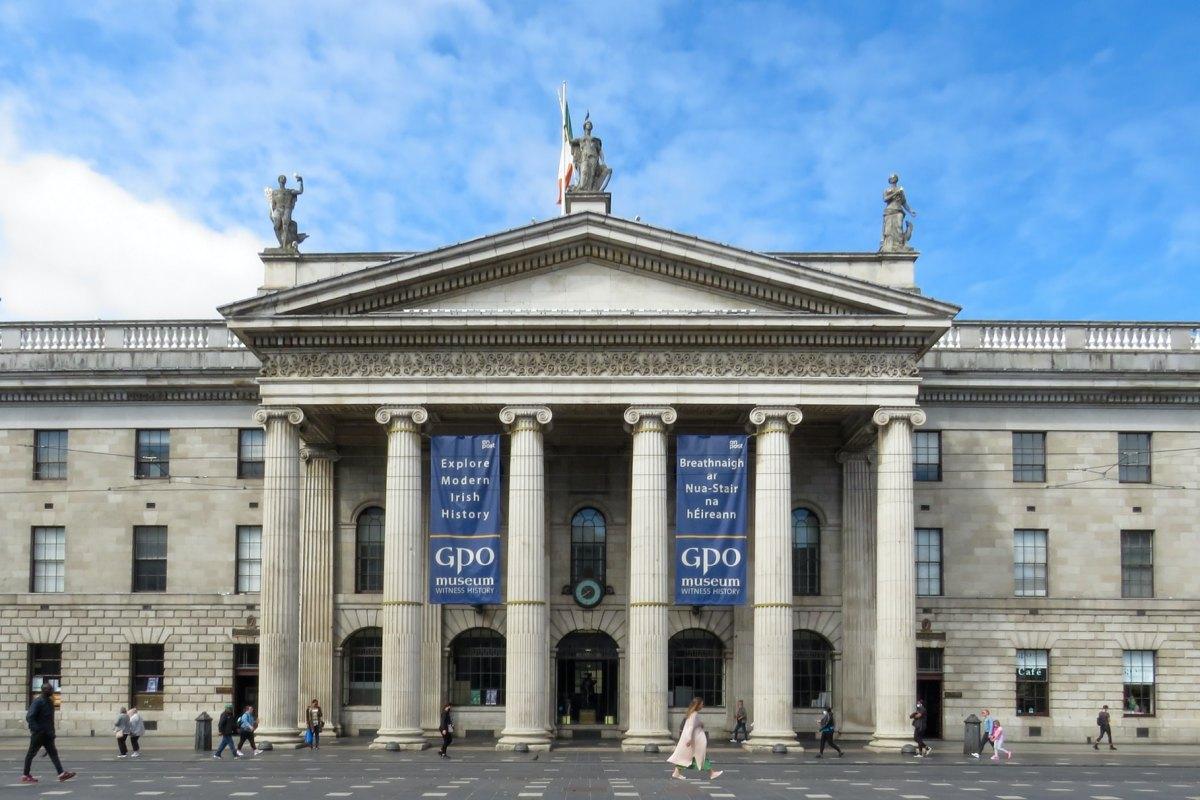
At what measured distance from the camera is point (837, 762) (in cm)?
3894

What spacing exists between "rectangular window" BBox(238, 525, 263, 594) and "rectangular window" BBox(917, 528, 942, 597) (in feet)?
76.5

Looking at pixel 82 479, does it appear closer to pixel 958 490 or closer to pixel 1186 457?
pixel 958 490

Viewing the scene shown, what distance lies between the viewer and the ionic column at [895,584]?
137 ft

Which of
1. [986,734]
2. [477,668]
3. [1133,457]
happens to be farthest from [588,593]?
[1133,457]

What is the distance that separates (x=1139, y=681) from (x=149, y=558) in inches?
1384

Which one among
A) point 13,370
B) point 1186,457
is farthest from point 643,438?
point 13,370

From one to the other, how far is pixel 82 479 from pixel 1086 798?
36.3m

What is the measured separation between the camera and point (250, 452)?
50.6 m

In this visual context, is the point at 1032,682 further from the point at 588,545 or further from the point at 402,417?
the point at 402,417

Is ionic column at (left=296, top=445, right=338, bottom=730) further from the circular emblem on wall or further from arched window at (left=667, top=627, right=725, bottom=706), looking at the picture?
arched window at (left=667, top=627, right=725, bottom=706)

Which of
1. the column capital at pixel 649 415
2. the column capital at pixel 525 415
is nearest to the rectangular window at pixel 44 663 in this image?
the column capital at pixel 525 415

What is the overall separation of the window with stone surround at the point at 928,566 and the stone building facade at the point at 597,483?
0.08 metres

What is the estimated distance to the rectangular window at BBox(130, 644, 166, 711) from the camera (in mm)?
49406

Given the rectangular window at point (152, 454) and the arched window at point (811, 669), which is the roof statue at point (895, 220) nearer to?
the arched window at point (811, 669)
